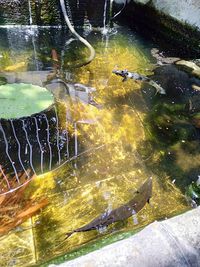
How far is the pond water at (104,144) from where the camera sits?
8.68ft

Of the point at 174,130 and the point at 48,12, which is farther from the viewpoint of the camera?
the point at 48,12

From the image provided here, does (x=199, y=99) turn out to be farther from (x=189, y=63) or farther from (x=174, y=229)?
(x=174, y=229)

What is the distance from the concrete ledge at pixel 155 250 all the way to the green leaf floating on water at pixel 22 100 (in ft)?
7.46

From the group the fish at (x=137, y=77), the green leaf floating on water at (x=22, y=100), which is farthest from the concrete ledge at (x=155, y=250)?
the fish at (x=137, y=77)

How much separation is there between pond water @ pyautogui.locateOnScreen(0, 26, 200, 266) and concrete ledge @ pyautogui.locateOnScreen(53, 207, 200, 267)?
66 cm

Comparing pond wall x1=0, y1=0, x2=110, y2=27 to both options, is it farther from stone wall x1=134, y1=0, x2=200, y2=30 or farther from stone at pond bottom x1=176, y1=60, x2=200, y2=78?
stone at pond bottom x1=176, y1=60, x2=200, y2=78

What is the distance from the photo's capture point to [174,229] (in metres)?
2.01

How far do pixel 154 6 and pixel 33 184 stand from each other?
536 cm

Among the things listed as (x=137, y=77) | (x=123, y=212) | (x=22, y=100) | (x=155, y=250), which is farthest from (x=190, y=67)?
(x=155, y=250)

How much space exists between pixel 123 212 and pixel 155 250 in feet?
3.18

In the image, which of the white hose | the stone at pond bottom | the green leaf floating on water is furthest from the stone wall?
the green leaf floating on water

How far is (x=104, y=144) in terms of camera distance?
361cm

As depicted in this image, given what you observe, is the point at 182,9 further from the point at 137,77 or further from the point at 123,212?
the point at 123,212

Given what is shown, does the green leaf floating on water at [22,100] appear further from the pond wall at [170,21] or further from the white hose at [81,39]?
the pond wall at [170,21]
